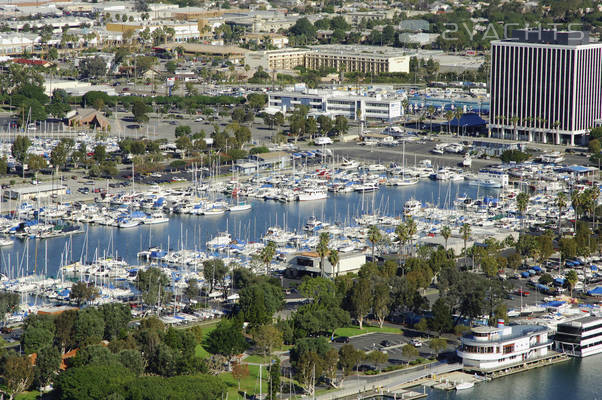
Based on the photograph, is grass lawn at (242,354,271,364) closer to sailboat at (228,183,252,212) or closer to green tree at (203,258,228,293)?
green tree at (203,258,228,293)

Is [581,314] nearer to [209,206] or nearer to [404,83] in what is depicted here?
[209,206]

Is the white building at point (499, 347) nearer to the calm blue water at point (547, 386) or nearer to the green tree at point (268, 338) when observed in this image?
the calm blue water at point (547, 386)

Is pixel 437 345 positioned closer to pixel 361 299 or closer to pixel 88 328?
pixel 361 299

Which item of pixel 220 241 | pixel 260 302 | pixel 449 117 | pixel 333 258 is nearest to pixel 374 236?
pixel 333 258

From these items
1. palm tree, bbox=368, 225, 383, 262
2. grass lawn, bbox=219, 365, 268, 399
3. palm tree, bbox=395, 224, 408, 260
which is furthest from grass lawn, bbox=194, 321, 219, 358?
palm tree, bbox=395, 224, 408, 260

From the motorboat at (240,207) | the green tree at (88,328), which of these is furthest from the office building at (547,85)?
the green tree at (88,328)

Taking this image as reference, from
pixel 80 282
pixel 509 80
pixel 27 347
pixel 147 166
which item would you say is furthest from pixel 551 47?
pixel 27 347
